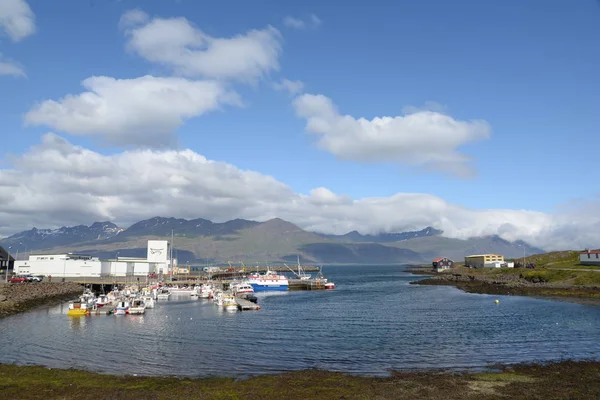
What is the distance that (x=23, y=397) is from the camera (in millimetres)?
26812

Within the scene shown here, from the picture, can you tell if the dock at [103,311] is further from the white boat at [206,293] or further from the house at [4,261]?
the house at [4,261]

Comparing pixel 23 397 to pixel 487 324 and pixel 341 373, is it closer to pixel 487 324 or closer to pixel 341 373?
pixel 341 373

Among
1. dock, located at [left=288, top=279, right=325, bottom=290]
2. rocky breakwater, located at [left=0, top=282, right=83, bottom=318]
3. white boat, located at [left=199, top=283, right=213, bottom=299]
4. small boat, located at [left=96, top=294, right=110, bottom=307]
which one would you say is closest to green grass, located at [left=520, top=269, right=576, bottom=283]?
dock, located at [left=288, top=279, right=325, bottom=290]

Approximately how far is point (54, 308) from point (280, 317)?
139 feet

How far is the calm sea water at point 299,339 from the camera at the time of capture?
123 feet

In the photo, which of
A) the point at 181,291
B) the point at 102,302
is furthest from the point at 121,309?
the point at 181,291

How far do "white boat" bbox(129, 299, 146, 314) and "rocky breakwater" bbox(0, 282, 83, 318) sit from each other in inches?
683

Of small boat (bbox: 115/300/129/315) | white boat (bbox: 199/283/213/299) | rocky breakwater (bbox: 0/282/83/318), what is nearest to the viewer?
rocky breakwater (bbox: 0/282/83/318)

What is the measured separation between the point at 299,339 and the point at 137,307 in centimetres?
3955

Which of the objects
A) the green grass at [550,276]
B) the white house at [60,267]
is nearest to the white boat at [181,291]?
the white house at [60,267]

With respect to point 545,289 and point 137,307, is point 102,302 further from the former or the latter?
point 545,289

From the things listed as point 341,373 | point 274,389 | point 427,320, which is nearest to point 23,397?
point 274,389

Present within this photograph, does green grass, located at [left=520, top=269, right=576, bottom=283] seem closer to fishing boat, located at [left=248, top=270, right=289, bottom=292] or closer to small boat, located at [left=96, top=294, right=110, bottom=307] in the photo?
fishing boat, located at [left=248, top=270, right=289, bottom=292]

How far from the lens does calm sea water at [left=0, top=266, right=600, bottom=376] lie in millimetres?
37625
